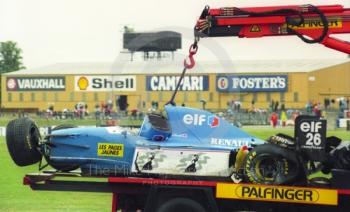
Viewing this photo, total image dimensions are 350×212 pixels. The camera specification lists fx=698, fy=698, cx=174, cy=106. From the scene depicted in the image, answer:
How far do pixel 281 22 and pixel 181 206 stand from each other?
285 centimetres

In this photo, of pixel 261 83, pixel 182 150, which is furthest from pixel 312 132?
pixel 261 83

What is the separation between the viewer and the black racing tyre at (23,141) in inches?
361

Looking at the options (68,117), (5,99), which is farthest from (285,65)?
(5,99)

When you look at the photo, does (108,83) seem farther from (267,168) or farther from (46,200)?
(267,168)

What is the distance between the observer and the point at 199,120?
974cm

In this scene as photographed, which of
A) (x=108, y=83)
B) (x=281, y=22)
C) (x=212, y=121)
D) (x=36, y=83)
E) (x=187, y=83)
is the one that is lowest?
(x=36, y=83)

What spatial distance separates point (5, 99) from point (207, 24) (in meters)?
72.0

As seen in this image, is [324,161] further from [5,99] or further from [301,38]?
[5,99]

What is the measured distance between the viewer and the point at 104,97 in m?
72.4

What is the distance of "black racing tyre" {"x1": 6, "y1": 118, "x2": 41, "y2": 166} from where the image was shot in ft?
30.1

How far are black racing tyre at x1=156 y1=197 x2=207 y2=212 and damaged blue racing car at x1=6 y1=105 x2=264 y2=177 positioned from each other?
1.25 ft

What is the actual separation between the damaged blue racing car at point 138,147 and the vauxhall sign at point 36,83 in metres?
67.3

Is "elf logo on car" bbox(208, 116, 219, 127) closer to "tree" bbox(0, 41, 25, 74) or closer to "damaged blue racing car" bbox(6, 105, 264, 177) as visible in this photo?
"damaged blue racing car" bbox(6, 105, 264, 177)

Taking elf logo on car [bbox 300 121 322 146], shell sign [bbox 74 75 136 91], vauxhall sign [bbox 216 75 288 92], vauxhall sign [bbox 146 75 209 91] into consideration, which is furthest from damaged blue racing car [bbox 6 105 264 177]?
shell sign [bbox 74 75 136 91]
